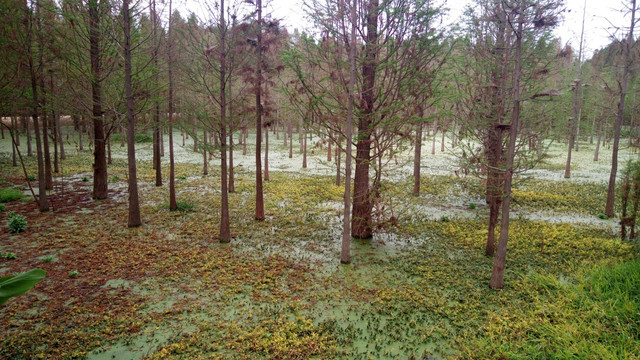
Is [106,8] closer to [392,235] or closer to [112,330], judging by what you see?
[112,330]

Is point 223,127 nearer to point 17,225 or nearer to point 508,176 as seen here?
point 17,225

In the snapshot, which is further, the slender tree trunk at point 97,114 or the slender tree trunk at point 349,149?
the slender tree trunk at point 97,114

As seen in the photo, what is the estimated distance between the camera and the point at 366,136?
35.0 feet

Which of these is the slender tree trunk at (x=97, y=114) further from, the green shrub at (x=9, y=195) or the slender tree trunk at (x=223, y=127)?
the slender tree trunk at (x=223, y=127)

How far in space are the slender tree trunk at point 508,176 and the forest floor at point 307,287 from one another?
487 mm

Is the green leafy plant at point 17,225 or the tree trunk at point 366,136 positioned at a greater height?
the tree trunk at point 366,136

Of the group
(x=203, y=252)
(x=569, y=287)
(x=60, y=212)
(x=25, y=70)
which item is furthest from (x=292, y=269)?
(x=25, y=70)

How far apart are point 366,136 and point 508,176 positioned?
164 inches

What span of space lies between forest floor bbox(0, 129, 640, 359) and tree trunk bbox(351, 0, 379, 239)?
76 cm

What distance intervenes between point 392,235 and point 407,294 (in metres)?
4.72

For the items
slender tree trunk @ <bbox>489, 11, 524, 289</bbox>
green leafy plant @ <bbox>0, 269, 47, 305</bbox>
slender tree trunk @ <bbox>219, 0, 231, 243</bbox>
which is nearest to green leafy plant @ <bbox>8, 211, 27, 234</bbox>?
slender tree trunk @ <bbox>219, 0, 231, 243</bbox>

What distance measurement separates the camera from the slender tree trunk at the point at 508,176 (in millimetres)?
7883

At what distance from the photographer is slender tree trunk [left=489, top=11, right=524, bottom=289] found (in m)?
7.88

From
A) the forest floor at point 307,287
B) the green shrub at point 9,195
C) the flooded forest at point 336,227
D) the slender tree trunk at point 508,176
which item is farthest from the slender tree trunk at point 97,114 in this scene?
the slender tree trunk at point 508,176
